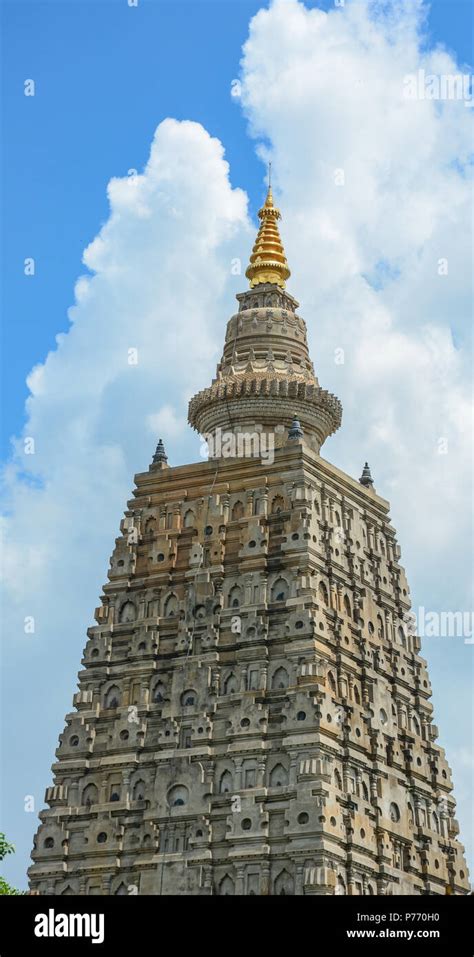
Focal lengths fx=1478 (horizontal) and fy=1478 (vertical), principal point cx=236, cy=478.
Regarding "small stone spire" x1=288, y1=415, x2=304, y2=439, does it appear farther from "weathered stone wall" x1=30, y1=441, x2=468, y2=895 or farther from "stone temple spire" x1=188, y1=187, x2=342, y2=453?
"stone temple spire" x1=188, y1=187, x2=342, y2=453

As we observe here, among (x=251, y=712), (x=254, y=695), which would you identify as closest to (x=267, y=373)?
(x=254, y=695)

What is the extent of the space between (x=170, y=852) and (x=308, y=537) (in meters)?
12.8

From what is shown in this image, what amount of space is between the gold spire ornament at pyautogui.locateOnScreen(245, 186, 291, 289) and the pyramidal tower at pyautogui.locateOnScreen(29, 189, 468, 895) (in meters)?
6.03

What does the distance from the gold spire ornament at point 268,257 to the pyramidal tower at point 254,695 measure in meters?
6.03

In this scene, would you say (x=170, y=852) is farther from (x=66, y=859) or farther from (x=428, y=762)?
(x=428, y=762)

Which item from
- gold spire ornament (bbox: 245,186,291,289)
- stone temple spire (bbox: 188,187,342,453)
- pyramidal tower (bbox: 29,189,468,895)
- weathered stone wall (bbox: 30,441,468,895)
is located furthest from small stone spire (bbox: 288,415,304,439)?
gold spire ornament (bbox: 245,186,291,289)

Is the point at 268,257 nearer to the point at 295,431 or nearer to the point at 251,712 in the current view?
the point at 295,431

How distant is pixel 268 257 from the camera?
225 ft

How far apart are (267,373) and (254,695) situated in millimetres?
16147

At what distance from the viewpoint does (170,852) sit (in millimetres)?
52625

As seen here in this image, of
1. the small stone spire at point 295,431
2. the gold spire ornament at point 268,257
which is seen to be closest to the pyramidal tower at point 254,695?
the small stone spire at point 295,431
